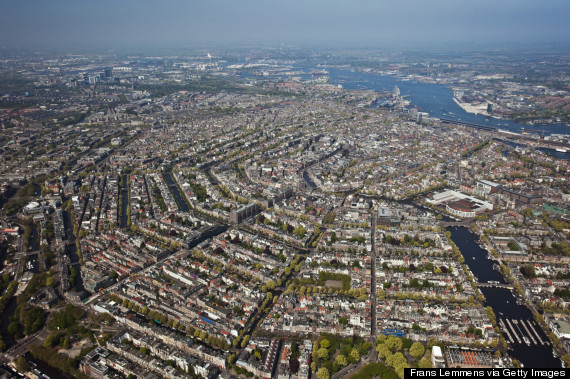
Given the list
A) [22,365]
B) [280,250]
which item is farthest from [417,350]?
[22,365]

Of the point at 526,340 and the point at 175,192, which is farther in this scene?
the point at 175,192

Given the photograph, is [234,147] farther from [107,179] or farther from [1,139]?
[1,139]

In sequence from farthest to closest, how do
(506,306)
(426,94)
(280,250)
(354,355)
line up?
(426,94) → (280,250) → (506,306) → (354,355)

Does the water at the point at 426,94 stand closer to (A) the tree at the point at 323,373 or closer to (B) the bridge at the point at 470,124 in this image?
(B) the bridge at the point at 470,124

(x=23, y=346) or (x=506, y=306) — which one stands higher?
(x=506, y=306)

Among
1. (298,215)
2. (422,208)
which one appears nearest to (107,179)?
(298,215)

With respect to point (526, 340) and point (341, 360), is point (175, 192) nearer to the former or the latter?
point (341, 360)

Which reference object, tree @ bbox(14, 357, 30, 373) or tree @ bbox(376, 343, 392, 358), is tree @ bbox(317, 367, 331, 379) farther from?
tree @ bbox(14, 357, 30, 373)

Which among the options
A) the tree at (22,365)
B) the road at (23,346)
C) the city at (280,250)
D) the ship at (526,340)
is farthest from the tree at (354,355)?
the road at (23,346)
